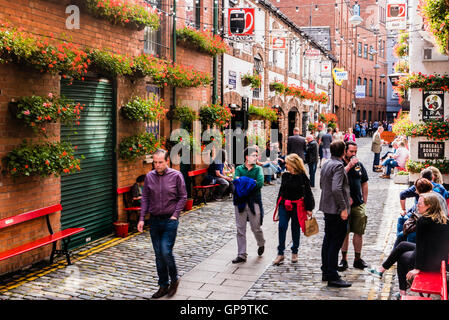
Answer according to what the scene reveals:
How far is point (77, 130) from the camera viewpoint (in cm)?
927

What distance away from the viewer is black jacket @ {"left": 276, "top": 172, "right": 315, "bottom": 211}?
7.90m

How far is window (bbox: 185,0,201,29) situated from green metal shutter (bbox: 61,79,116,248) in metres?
5.36

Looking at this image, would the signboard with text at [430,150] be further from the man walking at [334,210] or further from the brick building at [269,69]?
the man walking at [334,210]

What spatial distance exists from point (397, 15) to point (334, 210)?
548 inches

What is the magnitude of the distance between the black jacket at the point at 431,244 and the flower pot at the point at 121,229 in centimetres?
604

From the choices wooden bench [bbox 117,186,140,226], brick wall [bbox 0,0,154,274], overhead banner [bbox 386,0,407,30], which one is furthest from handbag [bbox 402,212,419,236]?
overhead banner [bbox 386,0,407,30]

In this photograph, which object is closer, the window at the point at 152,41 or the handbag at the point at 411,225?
the handbag at the point at 411,225

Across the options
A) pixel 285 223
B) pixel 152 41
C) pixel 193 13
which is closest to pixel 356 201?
pixel 285 223

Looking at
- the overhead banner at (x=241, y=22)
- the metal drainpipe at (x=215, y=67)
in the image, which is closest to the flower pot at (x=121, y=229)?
the metal drainpipe at (x=215, y=67)

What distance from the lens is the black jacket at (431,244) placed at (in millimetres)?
5777

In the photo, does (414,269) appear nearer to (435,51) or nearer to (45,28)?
(45,28)

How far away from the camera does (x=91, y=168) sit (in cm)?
973

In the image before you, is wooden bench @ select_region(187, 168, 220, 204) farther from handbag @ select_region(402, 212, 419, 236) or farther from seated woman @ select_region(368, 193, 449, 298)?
seated woman @ select_region(368, 193, 449, 298)

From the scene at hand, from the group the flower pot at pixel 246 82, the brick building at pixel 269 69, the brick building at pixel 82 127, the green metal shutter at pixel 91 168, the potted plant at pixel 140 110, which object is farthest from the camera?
the flower pot at pixel 246 82
